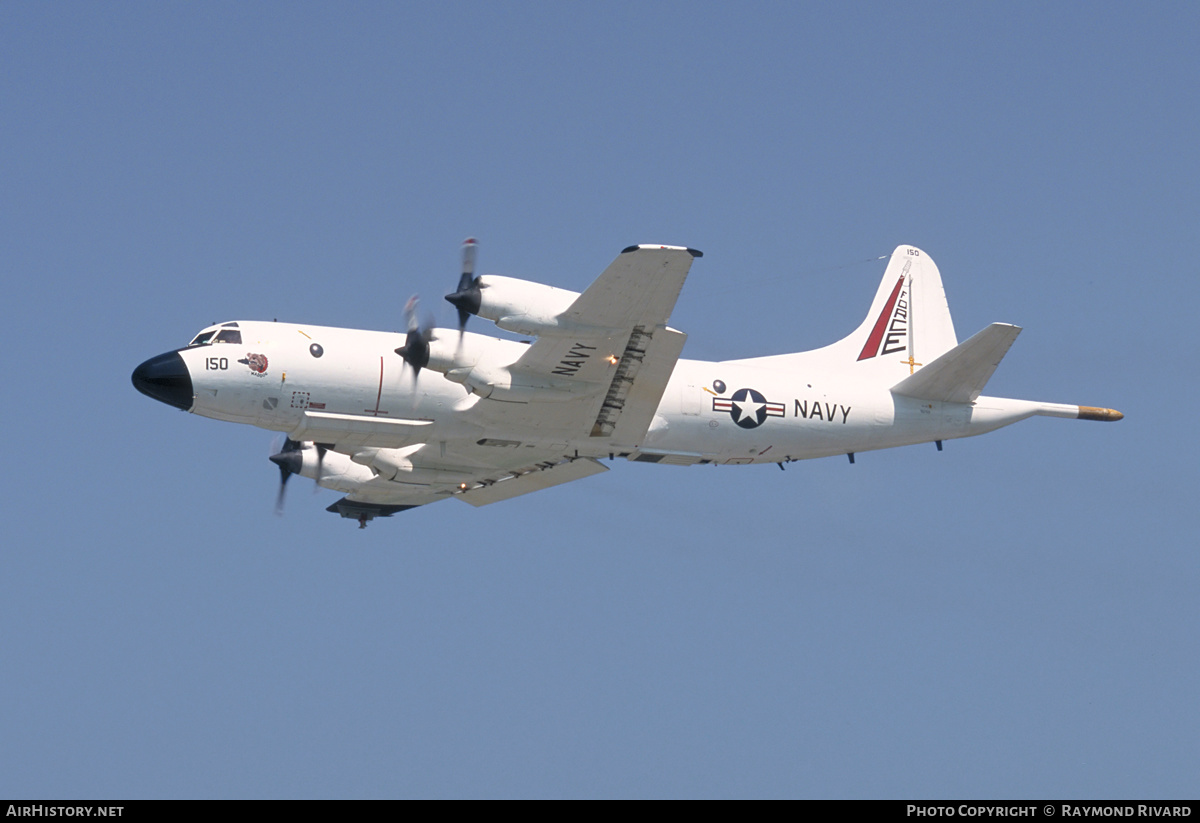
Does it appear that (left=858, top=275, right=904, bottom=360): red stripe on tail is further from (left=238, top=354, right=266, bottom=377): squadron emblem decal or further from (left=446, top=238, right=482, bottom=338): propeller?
(left=238, top=354, right=266, bottom=377): squadron emblem decal

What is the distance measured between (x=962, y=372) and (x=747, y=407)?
15.7 feet

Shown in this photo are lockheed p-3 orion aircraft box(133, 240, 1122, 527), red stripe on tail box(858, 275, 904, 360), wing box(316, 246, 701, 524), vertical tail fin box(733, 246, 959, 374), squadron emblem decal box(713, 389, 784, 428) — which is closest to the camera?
wing box(316, 246, 701, 524)

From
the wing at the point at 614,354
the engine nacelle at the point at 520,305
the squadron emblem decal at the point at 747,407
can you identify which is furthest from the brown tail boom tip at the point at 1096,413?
the engine nacelle at the point at 520,305

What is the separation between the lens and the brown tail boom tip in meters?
28.3

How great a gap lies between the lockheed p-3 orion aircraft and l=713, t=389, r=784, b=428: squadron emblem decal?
0.11 feet

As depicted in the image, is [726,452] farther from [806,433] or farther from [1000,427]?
[1000,427]

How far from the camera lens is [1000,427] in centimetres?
2823

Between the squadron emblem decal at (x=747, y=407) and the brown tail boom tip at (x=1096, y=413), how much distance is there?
6896 millimetres

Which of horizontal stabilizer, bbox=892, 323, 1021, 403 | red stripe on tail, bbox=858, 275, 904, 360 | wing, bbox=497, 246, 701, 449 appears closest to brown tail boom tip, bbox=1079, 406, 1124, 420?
horizontal stabilizer, bbox=892, 323, 1021, 403

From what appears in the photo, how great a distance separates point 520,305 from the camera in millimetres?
22375

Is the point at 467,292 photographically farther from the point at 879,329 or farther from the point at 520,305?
the point at 879,329

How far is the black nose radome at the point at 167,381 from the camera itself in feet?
77.0

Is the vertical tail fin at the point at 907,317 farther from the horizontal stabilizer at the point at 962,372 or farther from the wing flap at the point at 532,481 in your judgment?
the wing flap at the point at 532,481
